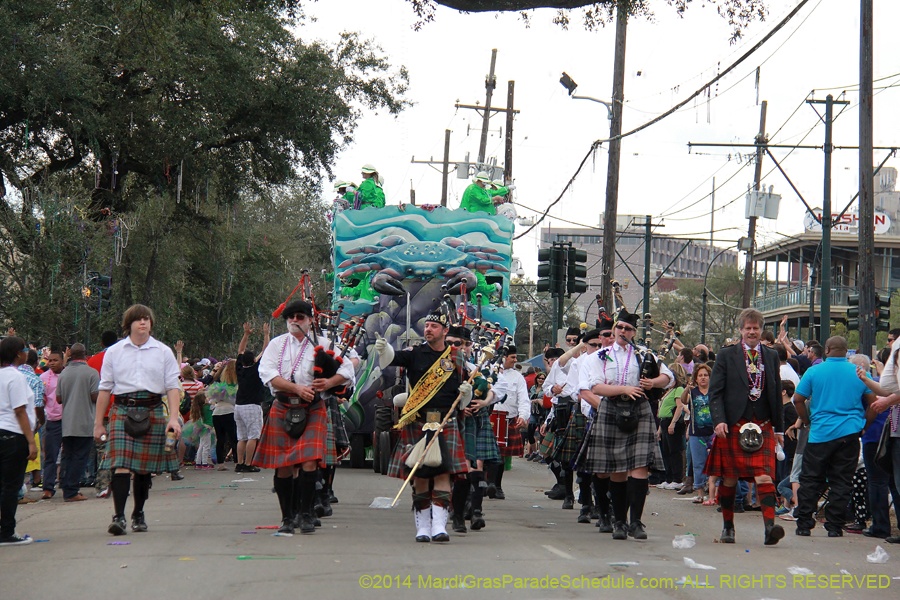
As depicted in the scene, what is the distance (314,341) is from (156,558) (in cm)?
223

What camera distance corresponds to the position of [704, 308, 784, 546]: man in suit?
8.65m

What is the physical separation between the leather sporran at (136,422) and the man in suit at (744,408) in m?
4.65

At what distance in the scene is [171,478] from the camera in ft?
49.3

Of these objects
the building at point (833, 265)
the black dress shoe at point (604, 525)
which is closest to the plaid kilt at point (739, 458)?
the black dress shoe at point (604, 525)

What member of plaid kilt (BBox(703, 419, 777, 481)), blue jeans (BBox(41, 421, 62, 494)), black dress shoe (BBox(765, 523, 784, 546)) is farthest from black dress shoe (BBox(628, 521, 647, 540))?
blue jeans (BBox(41, 421, 62, 494))

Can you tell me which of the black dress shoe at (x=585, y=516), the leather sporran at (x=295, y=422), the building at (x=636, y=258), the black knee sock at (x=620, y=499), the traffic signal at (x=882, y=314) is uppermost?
the building at (x=636, y=258)

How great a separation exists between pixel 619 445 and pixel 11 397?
496 centimetres

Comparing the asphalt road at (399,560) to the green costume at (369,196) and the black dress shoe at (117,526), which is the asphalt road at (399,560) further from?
the green costume at (369,196)

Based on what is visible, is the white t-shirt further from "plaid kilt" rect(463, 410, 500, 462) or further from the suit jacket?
the suit jacket

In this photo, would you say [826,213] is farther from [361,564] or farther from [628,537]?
[361,564]

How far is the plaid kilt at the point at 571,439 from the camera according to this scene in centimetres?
1075

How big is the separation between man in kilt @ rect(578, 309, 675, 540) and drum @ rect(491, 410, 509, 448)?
11.8 ft

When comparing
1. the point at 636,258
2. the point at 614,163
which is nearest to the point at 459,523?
the point at 614,163

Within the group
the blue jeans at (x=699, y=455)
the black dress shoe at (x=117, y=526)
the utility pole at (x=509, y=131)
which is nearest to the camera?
the black dress shoe at (x=117, y=526)
